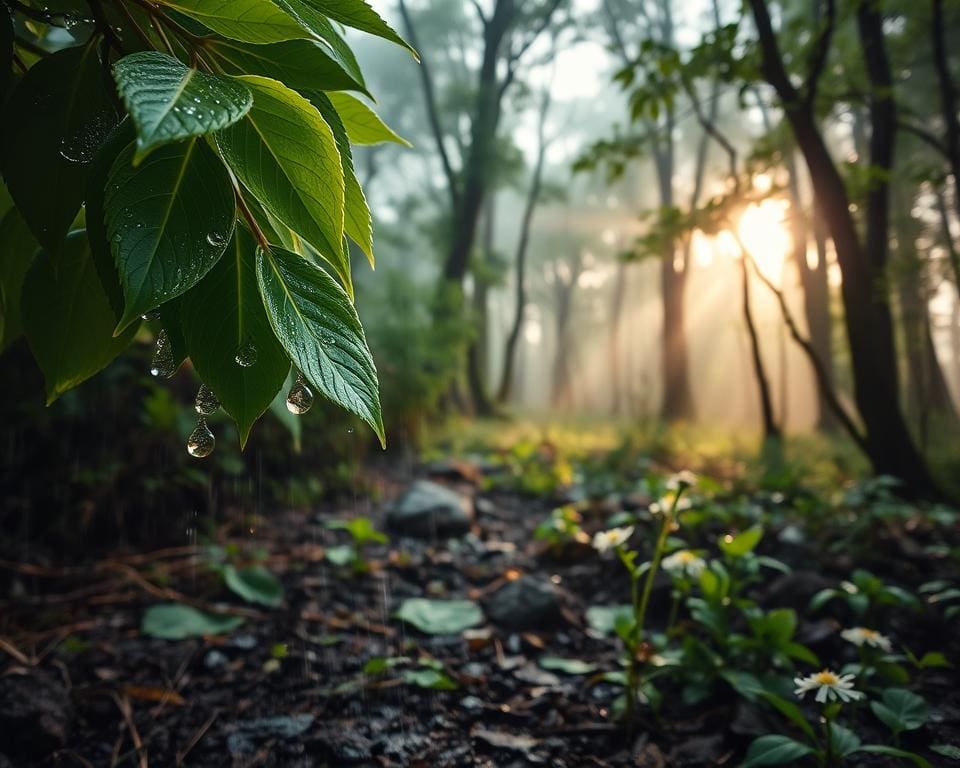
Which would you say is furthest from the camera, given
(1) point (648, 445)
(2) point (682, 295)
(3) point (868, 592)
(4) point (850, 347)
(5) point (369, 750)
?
(2) point (682, 295)

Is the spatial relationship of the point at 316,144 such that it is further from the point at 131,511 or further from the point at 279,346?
the point at 131,511

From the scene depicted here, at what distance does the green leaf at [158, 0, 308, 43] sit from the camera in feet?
1.73

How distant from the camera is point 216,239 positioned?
503 mm

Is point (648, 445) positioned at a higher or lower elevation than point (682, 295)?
lower

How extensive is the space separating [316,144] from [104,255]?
22 centimetres

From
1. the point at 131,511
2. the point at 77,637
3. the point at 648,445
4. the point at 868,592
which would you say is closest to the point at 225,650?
the point at 77,637

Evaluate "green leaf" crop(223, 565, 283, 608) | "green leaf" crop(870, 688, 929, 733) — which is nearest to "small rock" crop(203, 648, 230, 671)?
"green leaf" crop(223, 565, 283, 608)

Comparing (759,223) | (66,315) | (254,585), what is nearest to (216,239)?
(66,315)

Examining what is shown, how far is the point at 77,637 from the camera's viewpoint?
1875 mm

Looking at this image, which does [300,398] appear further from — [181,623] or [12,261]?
[181,623]

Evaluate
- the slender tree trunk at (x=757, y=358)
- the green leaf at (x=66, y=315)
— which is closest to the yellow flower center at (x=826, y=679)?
the green leaf at (x=66, y=315)

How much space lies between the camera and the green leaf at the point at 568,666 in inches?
71.2

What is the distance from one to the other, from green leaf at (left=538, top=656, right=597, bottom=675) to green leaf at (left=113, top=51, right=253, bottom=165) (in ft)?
5.95

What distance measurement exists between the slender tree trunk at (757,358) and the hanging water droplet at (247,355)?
13.5ft
